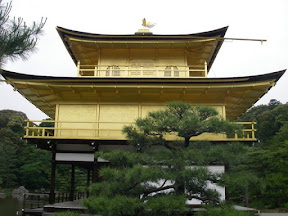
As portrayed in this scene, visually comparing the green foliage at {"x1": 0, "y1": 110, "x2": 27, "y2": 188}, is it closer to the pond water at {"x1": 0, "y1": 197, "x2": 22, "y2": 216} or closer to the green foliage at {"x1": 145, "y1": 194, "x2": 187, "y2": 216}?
the pond water at {"x1": 0, "y1": 197, "x2": 22, "y2": 216}

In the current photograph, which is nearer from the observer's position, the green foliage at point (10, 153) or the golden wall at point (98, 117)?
the golden wall at point (98, 117)

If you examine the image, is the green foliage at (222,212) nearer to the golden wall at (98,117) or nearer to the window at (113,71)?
the golden wall at (98,117)

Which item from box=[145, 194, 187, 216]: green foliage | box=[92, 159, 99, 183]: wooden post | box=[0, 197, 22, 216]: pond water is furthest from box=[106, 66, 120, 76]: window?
box=[0, 197, 22, 216]: pond water

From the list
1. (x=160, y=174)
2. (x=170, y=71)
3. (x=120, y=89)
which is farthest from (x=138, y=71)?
(x=160, y=174)

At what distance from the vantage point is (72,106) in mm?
12133

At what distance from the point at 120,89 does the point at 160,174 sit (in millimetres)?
5436

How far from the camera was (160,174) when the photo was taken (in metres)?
6.66

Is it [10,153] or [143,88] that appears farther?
[10,153]

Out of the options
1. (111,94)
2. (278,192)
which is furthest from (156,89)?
(278,192)

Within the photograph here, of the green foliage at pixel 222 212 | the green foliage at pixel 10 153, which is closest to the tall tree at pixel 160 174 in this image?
the green foliage at pixel 222 212

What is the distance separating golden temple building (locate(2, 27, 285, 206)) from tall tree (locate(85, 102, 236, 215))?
3.21 meters

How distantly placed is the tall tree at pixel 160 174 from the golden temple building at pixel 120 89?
321 cm

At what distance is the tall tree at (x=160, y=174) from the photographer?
646 centimetres

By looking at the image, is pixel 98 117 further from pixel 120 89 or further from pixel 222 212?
pixel 222 212
